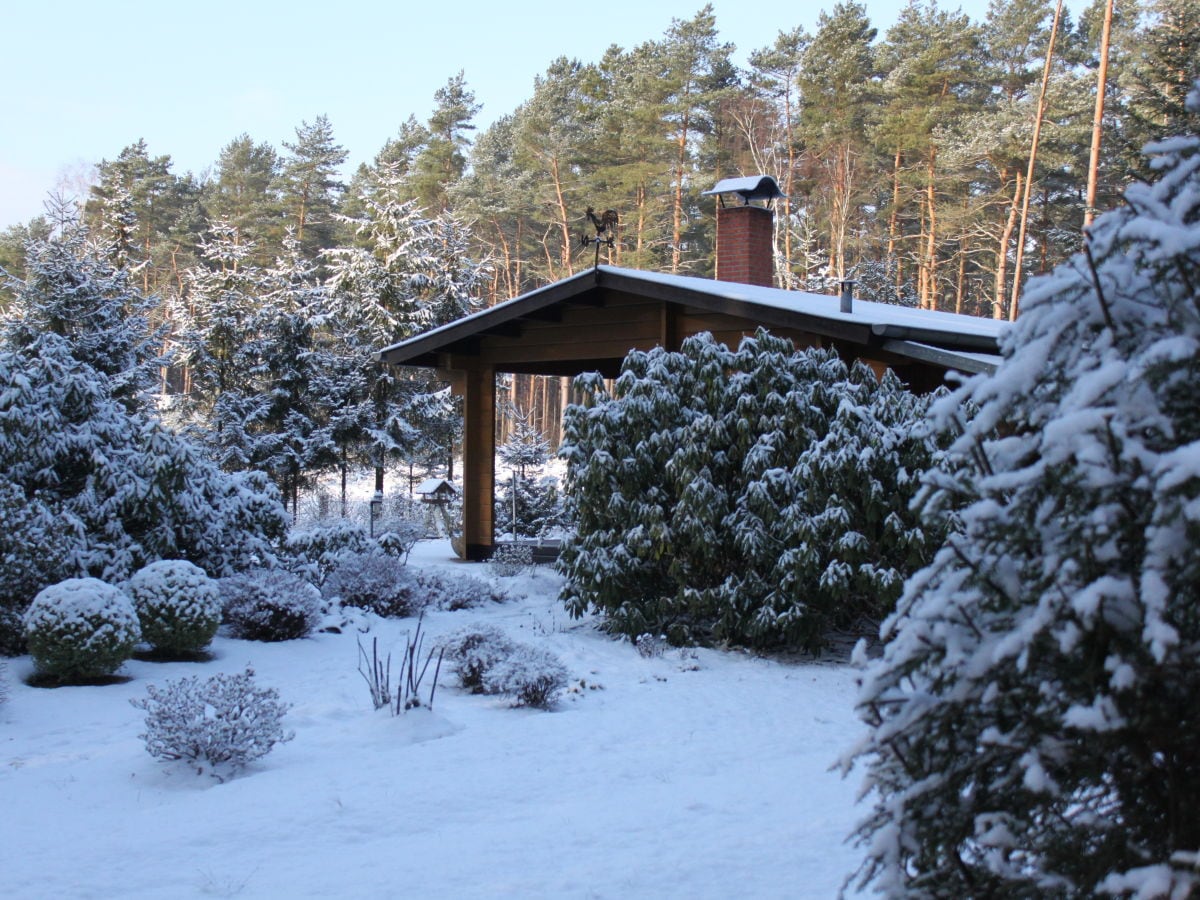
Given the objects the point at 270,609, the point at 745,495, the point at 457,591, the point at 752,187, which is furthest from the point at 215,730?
the point at 752,187

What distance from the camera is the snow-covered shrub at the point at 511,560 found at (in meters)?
12.0

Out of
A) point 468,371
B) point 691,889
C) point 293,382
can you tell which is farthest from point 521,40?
point 691,889

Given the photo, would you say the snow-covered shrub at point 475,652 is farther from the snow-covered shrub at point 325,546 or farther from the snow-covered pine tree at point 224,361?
the snow-covered pine tree at point 224,361

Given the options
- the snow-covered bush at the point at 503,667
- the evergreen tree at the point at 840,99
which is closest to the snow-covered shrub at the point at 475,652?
the snow-covered bush at the point at 503,667

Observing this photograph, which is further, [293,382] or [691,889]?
[293,382]

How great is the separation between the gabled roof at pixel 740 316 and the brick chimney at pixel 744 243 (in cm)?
310

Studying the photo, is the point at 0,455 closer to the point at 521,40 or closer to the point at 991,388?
the point at 991,388

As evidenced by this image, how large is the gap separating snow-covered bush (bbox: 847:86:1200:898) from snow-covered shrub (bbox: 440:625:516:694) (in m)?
4.93

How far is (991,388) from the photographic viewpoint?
1.93 m

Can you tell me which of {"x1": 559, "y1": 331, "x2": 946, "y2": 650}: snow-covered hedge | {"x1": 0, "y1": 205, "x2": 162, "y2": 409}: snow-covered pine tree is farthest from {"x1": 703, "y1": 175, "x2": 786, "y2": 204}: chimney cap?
{"x1": 0, "y1": 205, "x2": 162, "y2": 409}: snow-covered pine tree

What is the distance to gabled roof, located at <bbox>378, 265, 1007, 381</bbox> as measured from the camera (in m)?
8.88

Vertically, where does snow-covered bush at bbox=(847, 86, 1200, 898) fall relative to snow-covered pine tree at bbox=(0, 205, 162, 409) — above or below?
below

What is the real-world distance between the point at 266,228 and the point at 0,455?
106ft

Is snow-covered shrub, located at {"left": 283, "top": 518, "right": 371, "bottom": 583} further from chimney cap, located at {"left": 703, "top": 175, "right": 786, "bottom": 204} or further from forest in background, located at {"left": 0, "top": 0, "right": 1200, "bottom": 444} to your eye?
forest in background, located at {"left": 0, "top": 0, "right": 1200, "bottom": 444}
